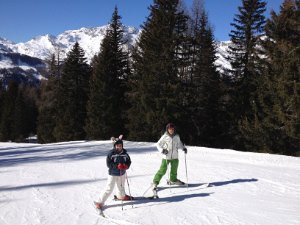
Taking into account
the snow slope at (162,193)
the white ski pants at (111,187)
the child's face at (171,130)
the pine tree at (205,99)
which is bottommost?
the snow slope at (162,193)

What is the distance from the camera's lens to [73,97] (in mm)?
38500

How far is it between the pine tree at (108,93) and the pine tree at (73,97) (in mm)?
4417

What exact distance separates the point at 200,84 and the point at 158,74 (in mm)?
5059

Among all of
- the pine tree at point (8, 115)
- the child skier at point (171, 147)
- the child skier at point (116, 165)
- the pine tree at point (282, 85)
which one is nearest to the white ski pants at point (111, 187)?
the child skier at point (116, 165)

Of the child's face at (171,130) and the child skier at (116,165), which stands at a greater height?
the child's face at (171,130)

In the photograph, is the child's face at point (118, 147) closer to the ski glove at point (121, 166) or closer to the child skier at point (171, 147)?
the ski glove at point (121, 166)

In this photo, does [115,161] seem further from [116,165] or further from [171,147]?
[171,147]

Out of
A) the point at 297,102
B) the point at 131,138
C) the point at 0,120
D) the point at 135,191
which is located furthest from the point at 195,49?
the point at 0,120

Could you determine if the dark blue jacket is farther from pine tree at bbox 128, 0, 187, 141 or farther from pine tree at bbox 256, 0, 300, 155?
pine tree at bbox 128, 0, 187, 141

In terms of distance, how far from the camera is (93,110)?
3191cm

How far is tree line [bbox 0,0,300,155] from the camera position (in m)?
22.2

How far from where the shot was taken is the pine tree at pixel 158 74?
25969 millimetres

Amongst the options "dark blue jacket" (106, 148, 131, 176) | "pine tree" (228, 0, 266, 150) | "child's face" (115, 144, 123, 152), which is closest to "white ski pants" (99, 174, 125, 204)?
"dark blue jacket" (106, 148, 131, 176)

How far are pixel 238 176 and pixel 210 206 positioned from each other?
3.78 m
